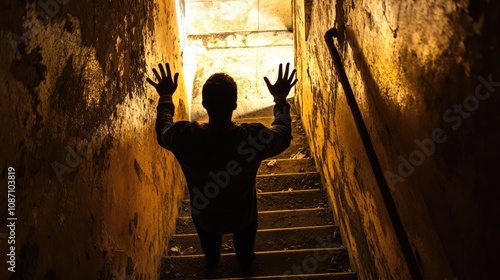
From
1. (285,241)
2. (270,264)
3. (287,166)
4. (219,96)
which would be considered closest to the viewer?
(219,96)

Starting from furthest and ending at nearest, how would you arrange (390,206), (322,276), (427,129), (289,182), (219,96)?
1. (289,182)
2. (322,276)
3. (219,96)
4. (390,206)
5. (427,129)

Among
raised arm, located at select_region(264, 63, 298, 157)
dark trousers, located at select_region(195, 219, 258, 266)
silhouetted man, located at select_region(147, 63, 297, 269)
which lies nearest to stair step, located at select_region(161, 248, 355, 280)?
dark trousers, located at select_region(195, 219, 258, 266)

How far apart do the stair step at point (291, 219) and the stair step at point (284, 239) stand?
0.54 ft

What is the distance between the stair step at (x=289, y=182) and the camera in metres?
4.23

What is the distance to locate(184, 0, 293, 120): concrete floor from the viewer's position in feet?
22.5

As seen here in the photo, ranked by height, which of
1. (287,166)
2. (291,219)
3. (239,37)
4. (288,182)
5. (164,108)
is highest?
(239,37)

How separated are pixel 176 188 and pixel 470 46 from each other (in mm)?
3299

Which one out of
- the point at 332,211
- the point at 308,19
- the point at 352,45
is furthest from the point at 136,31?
the point at 332,211

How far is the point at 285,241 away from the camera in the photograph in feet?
11.3

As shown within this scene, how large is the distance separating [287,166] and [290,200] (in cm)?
76

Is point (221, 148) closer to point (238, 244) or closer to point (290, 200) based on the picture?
point (238, 244)

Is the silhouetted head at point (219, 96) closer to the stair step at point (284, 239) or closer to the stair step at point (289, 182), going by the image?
the stair step at point (284, 239)

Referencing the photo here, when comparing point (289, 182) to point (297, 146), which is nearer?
point (289, 182)

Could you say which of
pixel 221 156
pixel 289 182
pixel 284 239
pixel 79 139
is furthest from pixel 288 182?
pixel 79 139
